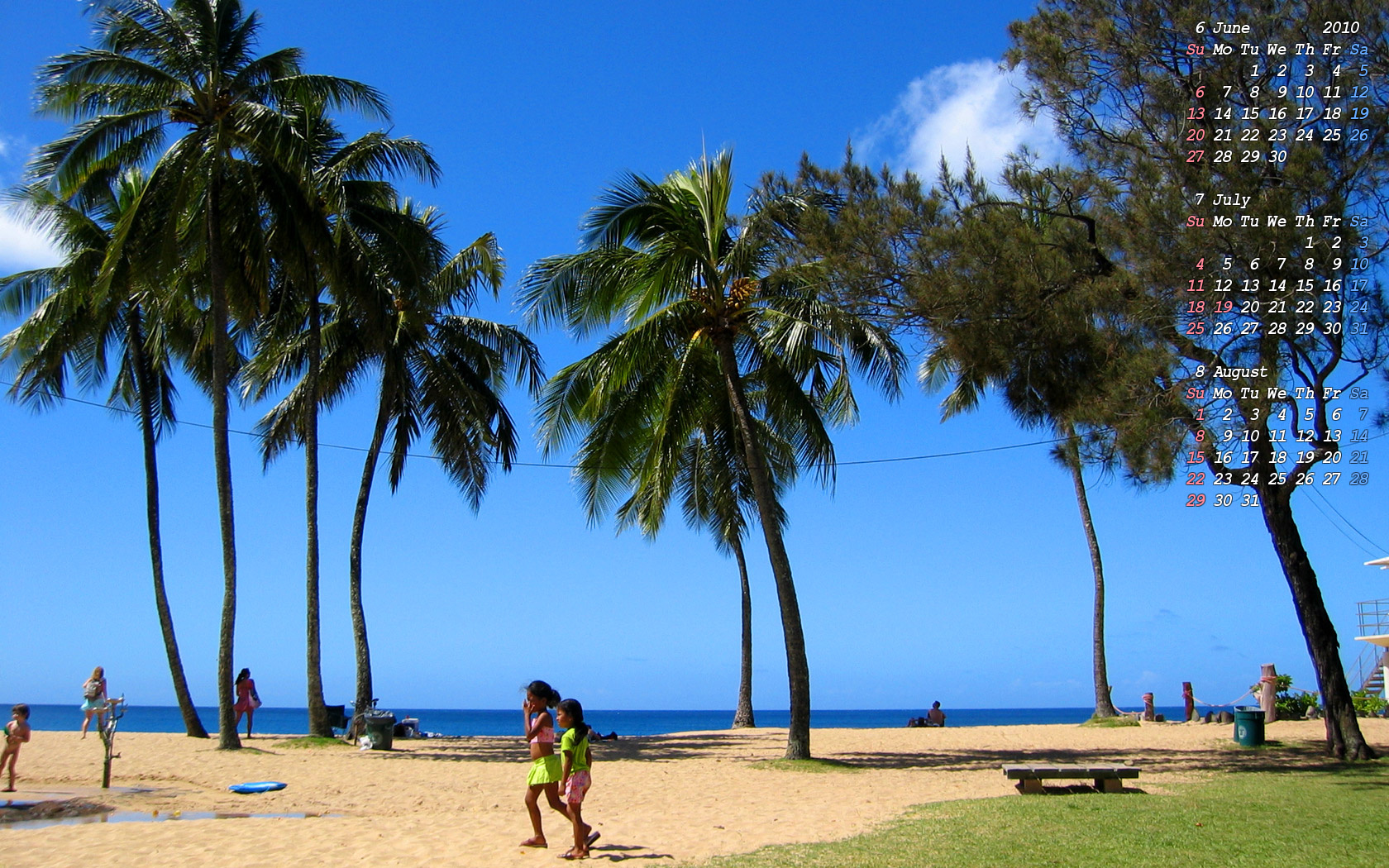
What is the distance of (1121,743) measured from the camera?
19000 mm

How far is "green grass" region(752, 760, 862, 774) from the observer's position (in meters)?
15.1

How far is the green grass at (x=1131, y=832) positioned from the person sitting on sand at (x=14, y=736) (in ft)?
29.2

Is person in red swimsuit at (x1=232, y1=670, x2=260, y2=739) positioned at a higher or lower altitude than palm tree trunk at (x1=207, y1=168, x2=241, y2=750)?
lower

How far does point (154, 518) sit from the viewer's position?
21.2 metres

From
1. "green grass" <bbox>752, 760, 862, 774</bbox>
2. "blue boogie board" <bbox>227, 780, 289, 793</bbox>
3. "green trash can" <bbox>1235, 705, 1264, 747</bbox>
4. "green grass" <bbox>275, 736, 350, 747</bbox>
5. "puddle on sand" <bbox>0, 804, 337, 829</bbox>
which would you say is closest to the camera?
"puddle on sand" <bbox>0, 804, 337, 829</bbox>

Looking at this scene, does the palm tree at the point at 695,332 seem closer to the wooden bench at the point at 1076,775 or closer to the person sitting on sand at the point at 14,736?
the wooden bench at the point at 1076,775

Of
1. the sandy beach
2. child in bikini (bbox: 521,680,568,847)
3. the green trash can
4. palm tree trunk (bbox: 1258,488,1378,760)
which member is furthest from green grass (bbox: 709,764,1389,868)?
the green trash can

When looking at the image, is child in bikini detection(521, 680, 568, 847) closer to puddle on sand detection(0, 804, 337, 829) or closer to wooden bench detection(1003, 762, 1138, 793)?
puddle on sand detection(0, 804, 337, 829)

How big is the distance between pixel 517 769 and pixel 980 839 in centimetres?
888

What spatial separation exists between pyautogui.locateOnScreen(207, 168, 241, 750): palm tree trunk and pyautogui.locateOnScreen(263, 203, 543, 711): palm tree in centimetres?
321

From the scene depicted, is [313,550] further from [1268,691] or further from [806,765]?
[1268,691]

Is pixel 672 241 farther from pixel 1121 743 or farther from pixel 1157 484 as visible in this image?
pixel 1121 743

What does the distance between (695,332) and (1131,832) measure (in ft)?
33.8

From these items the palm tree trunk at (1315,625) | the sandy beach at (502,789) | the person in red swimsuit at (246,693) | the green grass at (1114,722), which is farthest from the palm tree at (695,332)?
the green grass at (1114,722)
